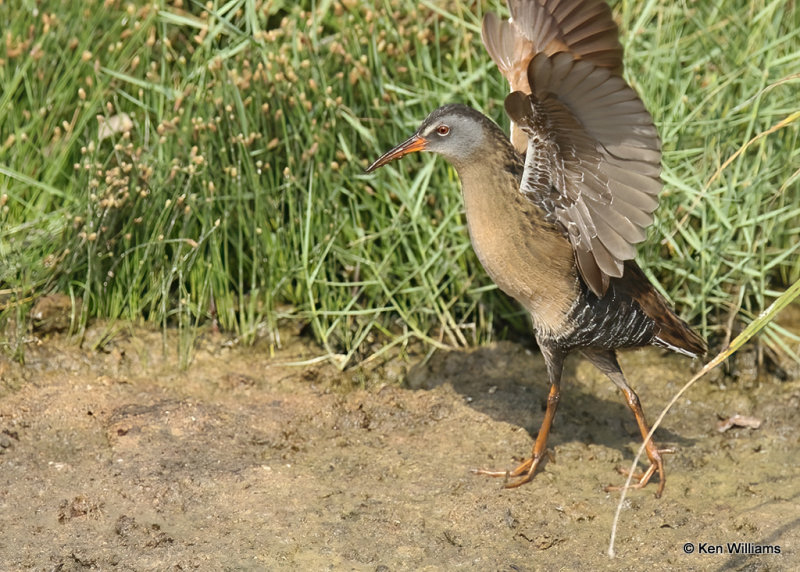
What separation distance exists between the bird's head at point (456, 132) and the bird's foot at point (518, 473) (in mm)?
1175

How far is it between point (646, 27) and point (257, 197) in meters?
Answer: 2.12

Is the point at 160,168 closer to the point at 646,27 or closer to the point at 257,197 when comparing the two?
the point at 257,197

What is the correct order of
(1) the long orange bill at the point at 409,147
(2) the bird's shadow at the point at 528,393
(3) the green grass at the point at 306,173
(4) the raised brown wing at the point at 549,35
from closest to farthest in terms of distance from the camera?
(4) the raised brown wing at the point at 549,35 → (1) the long orange bill at the point at 409,147 → (2) the bird's shadow at the point at 528,393 → (3) the green grass at the point at 306,173

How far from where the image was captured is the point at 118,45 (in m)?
4.88

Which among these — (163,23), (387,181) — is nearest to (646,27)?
(387,181)

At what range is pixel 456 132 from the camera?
3953 mm

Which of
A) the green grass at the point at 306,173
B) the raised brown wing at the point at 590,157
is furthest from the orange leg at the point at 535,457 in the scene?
the green grass at the point at 306,173

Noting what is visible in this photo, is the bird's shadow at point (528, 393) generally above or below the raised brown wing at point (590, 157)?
below

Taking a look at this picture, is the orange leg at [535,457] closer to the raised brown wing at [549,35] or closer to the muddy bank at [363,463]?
the muddy bank at [363,463]

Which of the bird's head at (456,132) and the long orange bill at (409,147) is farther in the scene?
the long orange bill at (409,147)

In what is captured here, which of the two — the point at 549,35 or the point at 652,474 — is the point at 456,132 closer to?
the point at 549,35

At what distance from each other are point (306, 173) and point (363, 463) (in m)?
1.44

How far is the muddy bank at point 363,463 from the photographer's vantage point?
11.8 ft

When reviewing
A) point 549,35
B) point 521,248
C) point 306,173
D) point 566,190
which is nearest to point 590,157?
point 566,190
